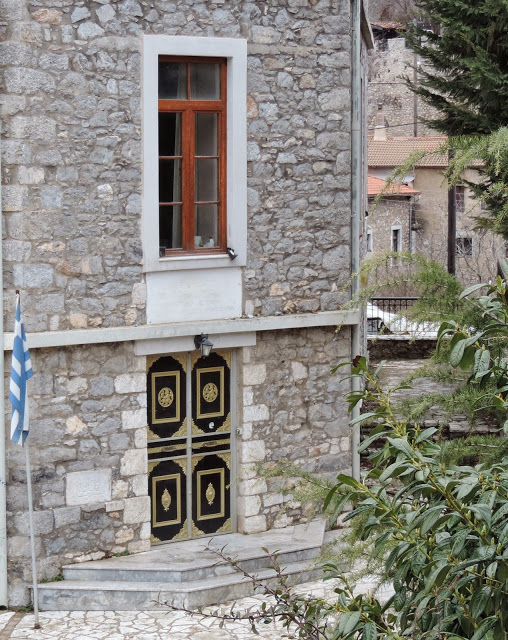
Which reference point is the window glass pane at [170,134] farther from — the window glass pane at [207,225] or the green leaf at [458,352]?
the green leaf at [458,352]

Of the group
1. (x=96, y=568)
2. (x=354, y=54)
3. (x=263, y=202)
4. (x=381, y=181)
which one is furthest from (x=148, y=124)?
(x=381, y=181)

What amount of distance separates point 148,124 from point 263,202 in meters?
1.32

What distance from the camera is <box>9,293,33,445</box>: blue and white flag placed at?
930 centimetres

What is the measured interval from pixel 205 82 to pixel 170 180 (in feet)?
3.09

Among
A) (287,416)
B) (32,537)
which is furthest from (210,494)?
(32,537)

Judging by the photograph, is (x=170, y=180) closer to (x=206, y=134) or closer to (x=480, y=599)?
(x=206, y=134)

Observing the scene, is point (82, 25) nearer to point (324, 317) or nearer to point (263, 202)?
point (263, 202)

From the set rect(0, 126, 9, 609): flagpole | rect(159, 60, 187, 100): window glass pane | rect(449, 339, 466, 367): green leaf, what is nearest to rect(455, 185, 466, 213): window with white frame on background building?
rect(159, 60, 187, 100): window glass pane

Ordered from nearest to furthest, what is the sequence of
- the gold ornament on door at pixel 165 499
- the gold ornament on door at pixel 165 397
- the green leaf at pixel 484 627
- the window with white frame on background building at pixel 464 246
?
the green leaf at pixel 484 627 → the gold ornament on door at pixel 165 397 → the gold ornament on door at pixel 165 499 → the window with white frame on background building at pixel 464 246

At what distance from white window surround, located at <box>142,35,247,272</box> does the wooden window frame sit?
67 mm

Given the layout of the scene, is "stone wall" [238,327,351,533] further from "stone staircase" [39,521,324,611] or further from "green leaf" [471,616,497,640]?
"green leaf" [471,616,497,640]

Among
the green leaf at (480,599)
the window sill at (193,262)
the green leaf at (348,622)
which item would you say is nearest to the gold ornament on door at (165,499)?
the window sill at (193,262)

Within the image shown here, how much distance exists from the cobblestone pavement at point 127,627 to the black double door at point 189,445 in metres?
1.24

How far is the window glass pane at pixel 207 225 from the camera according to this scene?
10.7 m
